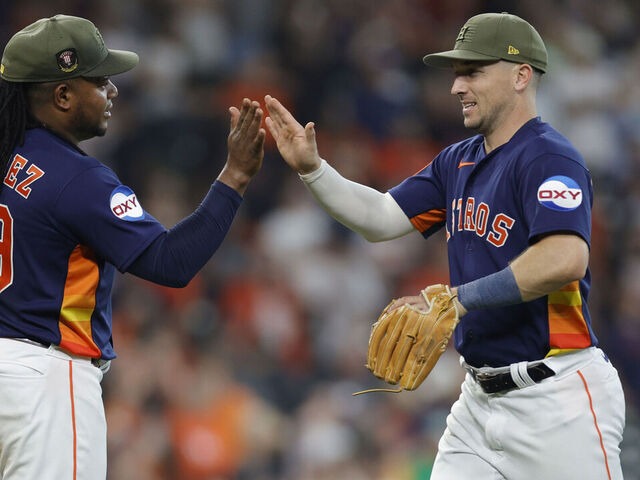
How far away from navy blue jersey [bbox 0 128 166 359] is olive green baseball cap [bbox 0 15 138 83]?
275 millimetres

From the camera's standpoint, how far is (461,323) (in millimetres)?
3498

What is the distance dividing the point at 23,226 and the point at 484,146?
5.50 ft

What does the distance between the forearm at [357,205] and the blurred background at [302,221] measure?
9.26 feet

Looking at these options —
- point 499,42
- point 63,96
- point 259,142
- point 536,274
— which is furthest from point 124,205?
point 499,42

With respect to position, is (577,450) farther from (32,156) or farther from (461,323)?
(32,156)

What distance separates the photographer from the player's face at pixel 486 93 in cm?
348

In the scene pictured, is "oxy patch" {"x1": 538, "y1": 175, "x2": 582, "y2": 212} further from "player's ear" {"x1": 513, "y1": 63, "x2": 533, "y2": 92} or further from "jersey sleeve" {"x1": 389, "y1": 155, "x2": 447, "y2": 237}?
"jersey sleeve" {"x1": 389, "y1": 155, "x2": 447, "y2": 237}

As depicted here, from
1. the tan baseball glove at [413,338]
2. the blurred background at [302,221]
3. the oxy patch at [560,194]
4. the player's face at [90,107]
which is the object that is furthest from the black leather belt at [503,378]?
the blurred background at [302,221]

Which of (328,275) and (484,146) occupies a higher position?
(484,146)

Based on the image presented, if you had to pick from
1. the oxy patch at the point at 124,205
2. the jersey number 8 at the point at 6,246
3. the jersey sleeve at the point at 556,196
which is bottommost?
the jersey number 8 at the point at 6,246

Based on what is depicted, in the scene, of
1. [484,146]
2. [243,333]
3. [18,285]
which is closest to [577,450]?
[484,146]

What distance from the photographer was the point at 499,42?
3459 mm

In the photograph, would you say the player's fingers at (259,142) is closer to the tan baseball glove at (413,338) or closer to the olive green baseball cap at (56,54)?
the olive green baseball cap at (56,54)

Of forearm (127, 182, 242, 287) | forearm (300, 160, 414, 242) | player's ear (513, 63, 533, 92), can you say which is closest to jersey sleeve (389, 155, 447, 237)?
forearm (300, 160, 414, 242)
